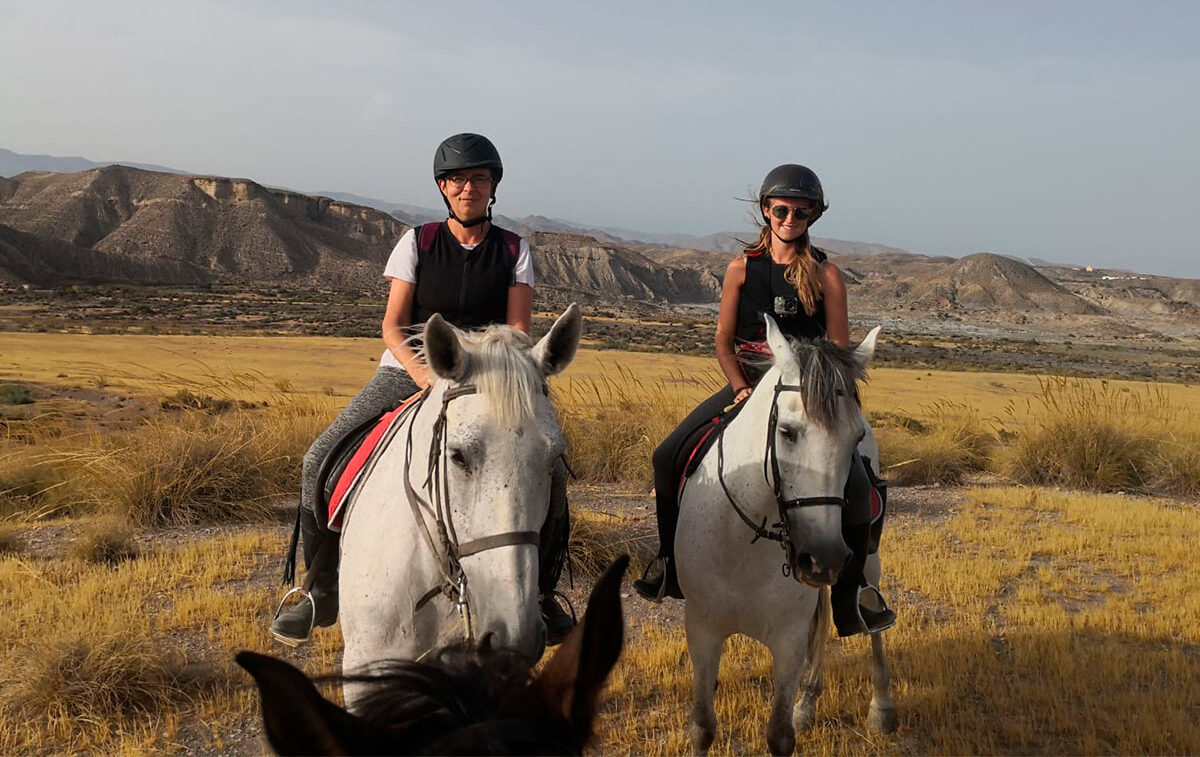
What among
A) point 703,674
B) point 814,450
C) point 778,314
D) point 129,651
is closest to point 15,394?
point 129,651

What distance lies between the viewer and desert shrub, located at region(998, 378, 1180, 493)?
11.5m

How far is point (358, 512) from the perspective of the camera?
9.73 feet

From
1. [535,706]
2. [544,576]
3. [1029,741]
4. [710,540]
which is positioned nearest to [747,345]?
[710,540]

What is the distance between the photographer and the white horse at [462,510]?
226cm

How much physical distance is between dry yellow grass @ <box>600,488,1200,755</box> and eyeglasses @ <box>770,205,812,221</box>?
3151mm

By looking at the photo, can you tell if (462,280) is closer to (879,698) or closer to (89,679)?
(89,679)

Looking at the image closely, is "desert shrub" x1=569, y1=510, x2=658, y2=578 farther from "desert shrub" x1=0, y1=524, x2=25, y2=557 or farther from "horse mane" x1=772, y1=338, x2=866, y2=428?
"desert shrub" x1=0, y1=524, x2=25, y2=557

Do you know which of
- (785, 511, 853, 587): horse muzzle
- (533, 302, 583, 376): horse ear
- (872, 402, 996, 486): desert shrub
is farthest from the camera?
(872, 402, 996, 486): desert shrub

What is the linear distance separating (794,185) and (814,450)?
6.00ft

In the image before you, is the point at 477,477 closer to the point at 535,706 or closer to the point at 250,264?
the point at 535,706

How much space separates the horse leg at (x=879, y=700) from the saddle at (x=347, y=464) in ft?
11.3

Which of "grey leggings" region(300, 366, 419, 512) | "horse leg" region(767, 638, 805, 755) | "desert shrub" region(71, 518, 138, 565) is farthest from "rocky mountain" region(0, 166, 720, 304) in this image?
"horse leg" region(767, 638, 805, 755)

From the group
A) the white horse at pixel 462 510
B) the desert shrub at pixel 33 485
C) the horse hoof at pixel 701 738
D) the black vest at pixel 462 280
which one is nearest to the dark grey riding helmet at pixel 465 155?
the black vest at pixel 462 280

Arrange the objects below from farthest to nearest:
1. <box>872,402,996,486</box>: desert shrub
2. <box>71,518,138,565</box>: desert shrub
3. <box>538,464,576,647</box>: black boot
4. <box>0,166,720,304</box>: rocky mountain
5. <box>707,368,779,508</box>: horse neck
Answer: <box>0,166,720,304</box>: rocky mountain, <box>872,402,996,486</box>: desert shrub, <box>71,518,138,565</box>: desert shrub, <box>707,368,779,508</box>: horse neck, <box>538,464,576,647</box>: black boot
